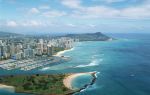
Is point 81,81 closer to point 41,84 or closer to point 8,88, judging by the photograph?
point 41,84

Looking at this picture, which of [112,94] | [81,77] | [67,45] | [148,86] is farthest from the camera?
[67,45]

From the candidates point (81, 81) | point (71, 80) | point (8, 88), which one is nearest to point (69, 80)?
point (71, 80)

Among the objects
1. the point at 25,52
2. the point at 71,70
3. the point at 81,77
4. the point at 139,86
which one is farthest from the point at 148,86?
the point at 25,52

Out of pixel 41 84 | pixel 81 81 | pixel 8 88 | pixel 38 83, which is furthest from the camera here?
pixel 81 81

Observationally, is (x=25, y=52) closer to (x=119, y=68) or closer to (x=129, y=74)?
(x=119, y=68)

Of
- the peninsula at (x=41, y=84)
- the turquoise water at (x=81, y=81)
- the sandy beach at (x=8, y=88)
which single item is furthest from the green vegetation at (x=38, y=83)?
the turquoise water at (x=81, y=81)

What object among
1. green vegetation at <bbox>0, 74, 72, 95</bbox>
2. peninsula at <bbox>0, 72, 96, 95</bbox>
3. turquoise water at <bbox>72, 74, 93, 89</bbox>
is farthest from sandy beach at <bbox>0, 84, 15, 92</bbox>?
turquoise water at <bbox>72, 74, 93, 89</bbox>

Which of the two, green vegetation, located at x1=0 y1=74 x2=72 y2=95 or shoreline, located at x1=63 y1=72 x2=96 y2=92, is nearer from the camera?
green vegetation, located at x1=0 y1=74 x2=72 y2=95

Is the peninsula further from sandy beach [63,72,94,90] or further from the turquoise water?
the turquoise water
